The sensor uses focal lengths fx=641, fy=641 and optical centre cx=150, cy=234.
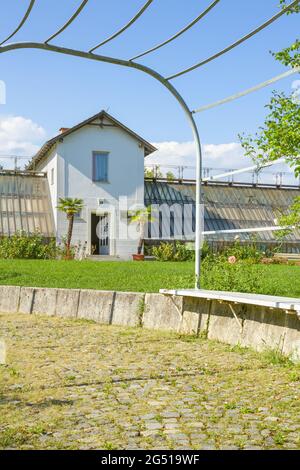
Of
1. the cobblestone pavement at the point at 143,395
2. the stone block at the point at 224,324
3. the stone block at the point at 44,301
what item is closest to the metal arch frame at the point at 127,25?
the cobblestone pavement at the point at 143,395

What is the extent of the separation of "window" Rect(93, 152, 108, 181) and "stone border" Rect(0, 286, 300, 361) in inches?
809

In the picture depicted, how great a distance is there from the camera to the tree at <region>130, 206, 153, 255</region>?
3190 cm

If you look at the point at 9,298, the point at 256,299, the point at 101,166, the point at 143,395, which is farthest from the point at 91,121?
the point at 143,395

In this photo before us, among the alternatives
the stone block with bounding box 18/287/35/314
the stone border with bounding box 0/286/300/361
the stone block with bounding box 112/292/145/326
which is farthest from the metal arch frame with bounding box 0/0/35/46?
the stone block with bounding box 18/287/35/314

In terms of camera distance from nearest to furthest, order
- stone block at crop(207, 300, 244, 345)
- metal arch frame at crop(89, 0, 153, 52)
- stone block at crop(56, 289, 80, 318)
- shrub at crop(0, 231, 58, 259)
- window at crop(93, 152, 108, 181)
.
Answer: metal arch frame at crop(89, 0, 153, 52) < stone block at crop(207, 300, 244, 345) < stone block at crop(56, 289, 80, 318) < shrub at crop(0, 231, 58, 259) < window at crop(93, 152, 108, 181)

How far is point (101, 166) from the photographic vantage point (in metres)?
32.8

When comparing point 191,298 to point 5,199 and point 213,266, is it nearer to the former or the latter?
point 213,266

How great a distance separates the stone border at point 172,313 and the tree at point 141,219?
1954 cm

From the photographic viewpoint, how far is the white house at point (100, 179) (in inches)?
1255

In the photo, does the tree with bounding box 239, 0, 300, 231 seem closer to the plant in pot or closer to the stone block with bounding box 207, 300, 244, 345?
the stone block with bounding box 207, 300, 244, 345

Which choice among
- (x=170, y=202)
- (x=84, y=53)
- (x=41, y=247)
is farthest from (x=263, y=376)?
(x=170, y=202)

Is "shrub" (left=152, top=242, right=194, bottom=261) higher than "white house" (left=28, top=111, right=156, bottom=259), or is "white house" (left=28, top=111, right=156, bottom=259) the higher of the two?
"white house" (left=28, top=111, right=156, bottom=259)

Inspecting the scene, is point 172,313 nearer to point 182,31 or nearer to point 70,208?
point 182,31

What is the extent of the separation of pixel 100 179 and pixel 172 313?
917 inches
